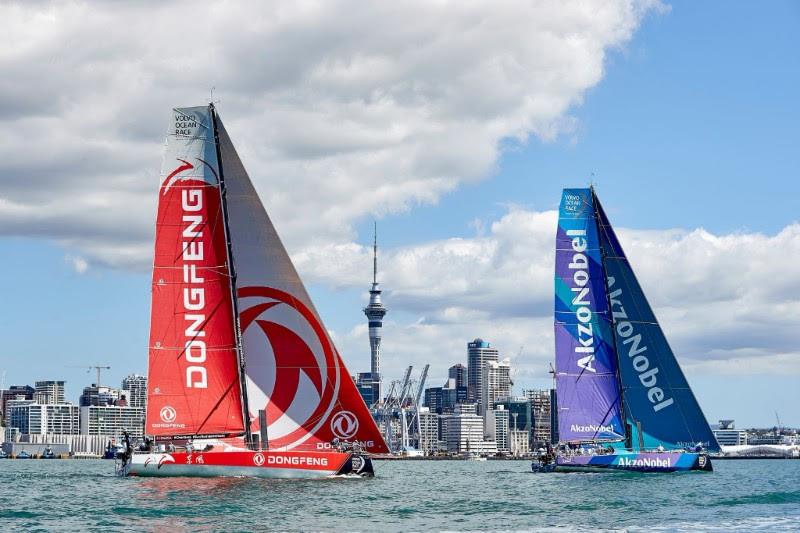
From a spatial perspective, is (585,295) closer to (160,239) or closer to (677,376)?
(677,376)

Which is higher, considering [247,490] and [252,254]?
[252,254]

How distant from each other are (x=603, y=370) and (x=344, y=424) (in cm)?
2102

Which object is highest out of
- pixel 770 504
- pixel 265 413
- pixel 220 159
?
pixel 220 159

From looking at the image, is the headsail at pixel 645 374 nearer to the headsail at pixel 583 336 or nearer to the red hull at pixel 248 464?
the headsail at pixel 583 336

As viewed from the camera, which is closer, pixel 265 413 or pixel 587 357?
pixel 265 413

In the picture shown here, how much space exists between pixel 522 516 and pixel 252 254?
57.7ft

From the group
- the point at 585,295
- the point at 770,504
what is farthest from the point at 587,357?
the point at 770,504

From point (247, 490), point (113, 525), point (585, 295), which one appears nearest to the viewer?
point (113, 525)

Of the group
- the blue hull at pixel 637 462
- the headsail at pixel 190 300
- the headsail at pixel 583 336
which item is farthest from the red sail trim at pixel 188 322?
the headsail at pixel 583 336

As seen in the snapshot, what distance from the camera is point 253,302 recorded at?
55.7 m

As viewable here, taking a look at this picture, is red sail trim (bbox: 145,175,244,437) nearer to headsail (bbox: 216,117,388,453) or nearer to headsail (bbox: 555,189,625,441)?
headsail (bbox: 216,117,388,453)

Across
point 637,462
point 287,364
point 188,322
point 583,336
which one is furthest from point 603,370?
point 188,322

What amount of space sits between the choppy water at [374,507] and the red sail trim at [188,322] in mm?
2997

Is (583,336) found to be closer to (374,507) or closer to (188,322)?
(188,322)
